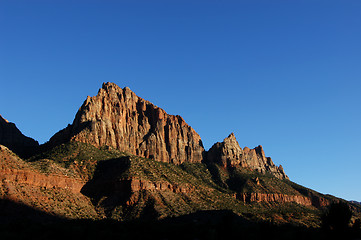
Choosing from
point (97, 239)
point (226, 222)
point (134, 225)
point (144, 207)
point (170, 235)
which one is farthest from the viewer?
point (144, 207)

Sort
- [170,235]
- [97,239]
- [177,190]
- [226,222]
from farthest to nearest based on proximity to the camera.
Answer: [177,190] < [226,222] < [170,235] < [97,239]

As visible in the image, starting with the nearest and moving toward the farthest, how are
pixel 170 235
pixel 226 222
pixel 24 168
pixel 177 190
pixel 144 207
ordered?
1. pixel 170 235
2. pixel 226 222
3. pixel 24 168
4. pixel 144 207
5. pixel 177 190

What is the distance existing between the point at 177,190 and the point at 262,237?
372ft

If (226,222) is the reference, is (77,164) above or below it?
above

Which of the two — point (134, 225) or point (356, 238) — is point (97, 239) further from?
point (356, 238)

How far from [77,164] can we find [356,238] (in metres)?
137

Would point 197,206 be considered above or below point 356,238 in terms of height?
above

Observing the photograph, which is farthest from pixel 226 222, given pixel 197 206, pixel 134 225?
pixel 197 206

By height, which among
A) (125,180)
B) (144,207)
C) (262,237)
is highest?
(125,180)

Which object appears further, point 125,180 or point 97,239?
point 125,180

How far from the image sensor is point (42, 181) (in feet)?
508

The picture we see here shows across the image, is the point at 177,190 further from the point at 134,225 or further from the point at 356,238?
the point at 356,238

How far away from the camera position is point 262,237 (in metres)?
78.9

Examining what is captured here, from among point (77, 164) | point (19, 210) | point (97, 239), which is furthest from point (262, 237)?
point (77, 164)
